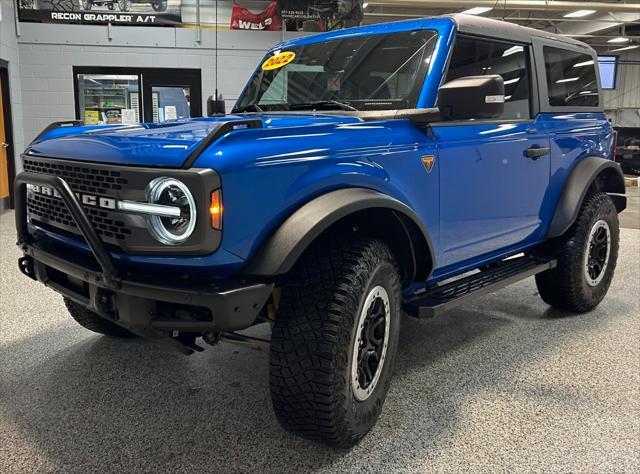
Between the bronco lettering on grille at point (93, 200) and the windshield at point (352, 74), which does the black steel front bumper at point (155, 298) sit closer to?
the bronco lettering on grille at point (93, 200)

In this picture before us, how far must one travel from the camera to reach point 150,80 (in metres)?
9.26

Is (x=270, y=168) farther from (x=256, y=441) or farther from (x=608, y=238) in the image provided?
(x=608, y=238)

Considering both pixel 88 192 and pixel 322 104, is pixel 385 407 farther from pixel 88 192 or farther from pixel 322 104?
pixel 88 192

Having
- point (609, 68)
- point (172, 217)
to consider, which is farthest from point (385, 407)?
point (609, 68)

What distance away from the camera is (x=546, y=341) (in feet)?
10.8

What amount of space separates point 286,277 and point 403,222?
588 millimetres

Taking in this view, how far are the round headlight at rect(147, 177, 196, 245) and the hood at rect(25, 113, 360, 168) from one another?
0.07 meters

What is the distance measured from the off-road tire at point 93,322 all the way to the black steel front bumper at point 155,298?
1.00 metres

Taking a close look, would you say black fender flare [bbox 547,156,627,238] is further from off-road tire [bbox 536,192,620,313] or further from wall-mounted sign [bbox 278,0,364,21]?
wall-mounted sign [bbox 278,0,364,21]

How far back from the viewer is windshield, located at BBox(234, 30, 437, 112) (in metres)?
2.59

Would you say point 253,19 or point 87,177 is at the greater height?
point 253,19

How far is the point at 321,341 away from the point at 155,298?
0.57 metres

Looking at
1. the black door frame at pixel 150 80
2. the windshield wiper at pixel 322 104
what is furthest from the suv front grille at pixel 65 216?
the black door frame at pixel 150 80

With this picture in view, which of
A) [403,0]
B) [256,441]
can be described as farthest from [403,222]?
[403,0]
